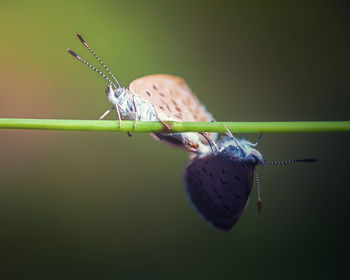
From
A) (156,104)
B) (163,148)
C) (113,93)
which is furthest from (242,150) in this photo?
(163,148)

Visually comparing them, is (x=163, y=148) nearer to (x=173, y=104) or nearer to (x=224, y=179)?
(x=173, y=104)

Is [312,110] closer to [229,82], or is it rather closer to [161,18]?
[229,82]

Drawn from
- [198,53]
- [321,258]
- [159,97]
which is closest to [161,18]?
[198,53]

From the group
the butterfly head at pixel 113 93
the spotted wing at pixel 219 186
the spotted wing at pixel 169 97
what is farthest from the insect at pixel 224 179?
the butterfly head at pixel 113 93

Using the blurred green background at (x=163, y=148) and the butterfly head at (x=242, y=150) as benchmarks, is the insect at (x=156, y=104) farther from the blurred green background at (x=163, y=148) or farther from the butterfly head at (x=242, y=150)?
the blurred green background at (x=163, y=148)

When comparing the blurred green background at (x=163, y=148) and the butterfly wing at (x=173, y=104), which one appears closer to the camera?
the butterfly wing at (x=173, y=104)

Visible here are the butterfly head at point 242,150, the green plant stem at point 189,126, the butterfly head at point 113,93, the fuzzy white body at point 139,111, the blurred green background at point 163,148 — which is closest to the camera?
the green plant stem at point 189,126

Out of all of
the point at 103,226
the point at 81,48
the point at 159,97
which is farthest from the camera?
the point at 81,48
